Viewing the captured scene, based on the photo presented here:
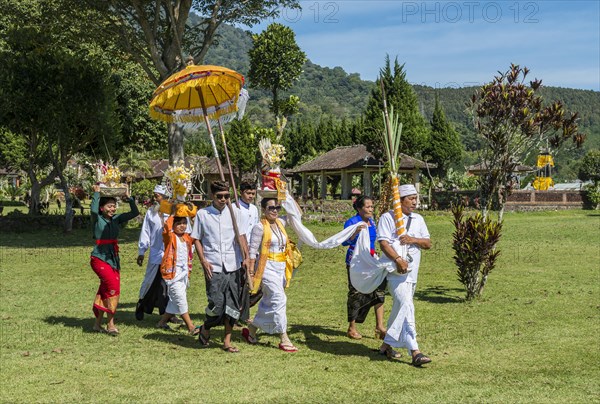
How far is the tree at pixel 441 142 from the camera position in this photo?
55344 millimetres

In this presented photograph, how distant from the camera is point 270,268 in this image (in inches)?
327

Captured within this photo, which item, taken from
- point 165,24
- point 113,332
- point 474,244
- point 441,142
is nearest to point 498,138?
point 474,244

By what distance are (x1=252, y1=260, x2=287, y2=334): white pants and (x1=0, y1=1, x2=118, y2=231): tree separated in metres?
19.3

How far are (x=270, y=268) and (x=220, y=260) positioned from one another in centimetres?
62

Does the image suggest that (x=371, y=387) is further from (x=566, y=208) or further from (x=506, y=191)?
(x=566, y=208)

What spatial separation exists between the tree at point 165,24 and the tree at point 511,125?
1256 centimetres

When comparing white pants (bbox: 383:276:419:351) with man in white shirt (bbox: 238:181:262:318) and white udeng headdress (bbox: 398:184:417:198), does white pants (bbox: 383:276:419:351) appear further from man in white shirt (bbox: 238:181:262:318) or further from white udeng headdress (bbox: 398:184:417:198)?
man in white shirt (bbox: 238:181:262:318)

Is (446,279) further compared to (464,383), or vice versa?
(446,279)

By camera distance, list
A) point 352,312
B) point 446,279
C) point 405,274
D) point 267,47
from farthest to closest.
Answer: point 267,47 → point 446,279 → point 352,312 → point 405,274

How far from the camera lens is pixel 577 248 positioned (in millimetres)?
20484

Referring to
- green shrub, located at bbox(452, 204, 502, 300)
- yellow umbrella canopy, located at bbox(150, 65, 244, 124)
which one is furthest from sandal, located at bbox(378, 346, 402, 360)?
green shrub, located at bbox(452, 204, 502, 300)

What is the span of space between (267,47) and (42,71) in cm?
1265

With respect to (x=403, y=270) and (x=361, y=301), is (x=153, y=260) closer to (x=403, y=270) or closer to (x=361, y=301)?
(x=361, y=301)

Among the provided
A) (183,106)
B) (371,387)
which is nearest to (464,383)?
(371,387)
